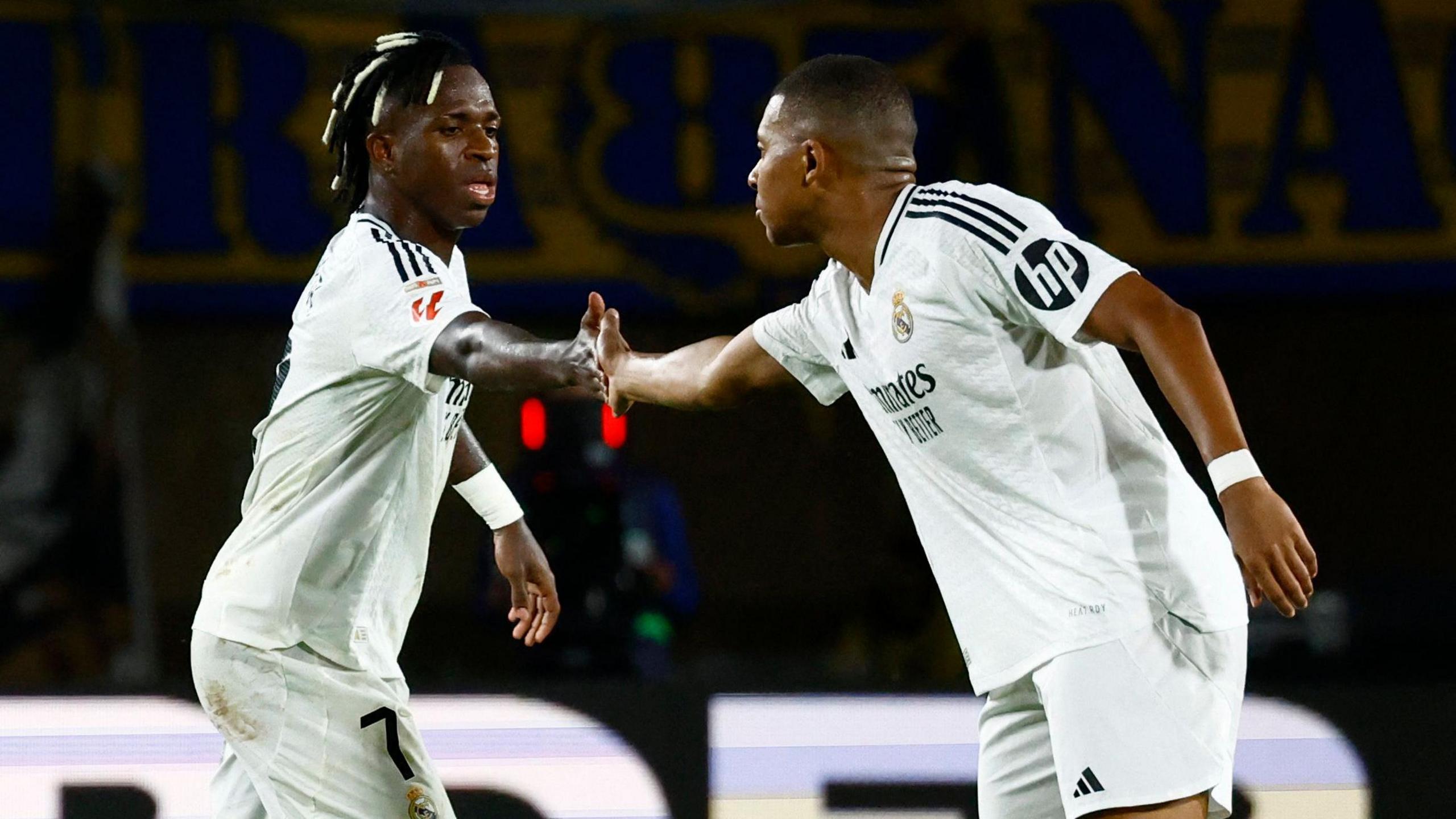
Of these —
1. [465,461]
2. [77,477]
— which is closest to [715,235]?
[77,477]

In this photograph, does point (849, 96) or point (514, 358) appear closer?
point (514, 358)

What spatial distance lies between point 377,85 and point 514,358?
35.3 inches

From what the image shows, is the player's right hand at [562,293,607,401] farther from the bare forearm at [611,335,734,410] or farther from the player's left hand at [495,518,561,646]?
the player's left hand at [495,518,561,646]

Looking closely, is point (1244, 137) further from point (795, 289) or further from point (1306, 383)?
point (795, 289)

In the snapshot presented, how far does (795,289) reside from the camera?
8516mm

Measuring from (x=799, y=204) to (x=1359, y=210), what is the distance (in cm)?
622

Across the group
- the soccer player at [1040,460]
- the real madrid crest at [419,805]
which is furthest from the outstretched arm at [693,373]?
the real madrid crest at [419,805]

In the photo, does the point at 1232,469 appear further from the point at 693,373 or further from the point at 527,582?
the point at 527,582

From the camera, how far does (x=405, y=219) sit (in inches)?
131

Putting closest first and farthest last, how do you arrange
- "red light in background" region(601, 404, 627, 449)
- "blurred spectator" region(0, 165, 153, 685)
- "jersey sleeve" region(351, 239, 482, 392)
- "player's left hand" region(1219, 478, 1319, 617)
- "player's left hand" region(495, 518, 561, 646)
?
"player's left hand" region(1219, 478, 1319, 617) → "jersey sleeve" region(351, 239, 482, 392) → "player's left hand" region(495, 518, 561, 646) → "red light in background" region(601, 404, 627, 449) → "blurred spectator" region(0, 165, 153, 685)

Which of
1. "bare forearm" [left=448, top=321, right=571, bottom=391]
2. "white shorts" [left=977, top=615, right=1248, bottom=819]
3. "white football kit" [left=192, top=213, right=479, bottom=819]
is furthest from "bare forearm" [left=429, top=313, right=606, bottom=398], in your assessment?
"white shorts" [left=977, top=615, right=1248, bottom=819]

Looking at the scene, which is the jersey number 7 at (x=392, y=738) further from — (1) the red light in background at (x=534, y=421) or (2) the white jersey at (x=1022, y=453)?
(1) the red light in background at (x=534, y=421)

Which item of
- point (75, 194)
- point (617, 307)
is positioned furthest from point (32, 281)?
point (617, 307)

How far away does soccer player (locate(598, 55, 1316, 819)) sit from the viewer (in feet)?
8.84
